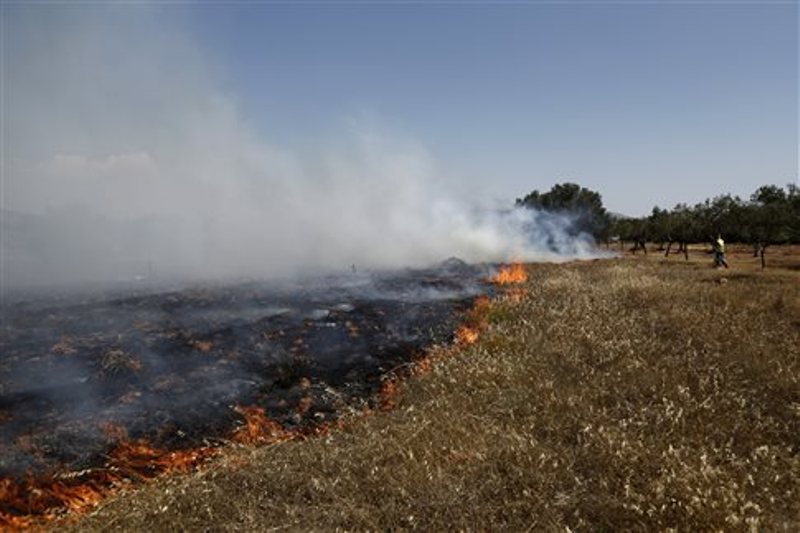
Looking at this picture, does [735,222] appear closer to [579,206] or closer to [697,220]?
[697,220]

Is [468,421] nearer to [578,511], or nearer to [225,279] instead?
[578,511]

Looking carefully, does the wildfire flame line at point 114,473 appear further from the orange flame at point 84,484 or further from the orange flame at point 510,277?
the orange flame at point 510,277

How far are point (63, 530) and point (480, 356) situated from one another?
8.54 meters

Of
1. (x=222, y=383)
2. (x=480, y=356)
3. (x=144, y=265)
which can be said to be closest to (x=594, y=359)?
(x=480, y=356)

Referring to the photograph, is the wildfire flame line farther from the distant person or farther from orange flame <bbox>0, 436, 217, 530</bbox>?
the distant person

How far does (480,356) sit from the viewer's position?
13336 mm

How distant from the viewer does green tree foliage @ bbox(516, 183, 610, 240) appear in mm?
85688

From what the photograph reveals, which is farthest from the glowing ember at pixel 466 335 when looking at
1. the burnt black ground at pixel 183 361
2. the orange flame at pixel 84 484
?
the orange flame at pixel 84 484

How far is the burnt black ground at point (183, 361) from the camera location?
11.2 metres

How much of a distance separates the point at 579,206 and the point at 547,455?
8460 cm

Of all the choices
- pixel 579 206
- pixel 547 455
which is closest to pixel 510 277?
pixel 547 455

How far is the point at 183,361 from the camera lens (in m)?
15.1

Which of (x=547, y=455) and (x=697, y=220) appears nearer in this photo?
(x=547, y=455)

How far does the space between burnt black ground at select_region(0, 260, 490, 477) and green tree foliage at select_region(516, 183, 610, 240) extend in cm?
6452
